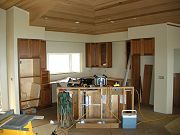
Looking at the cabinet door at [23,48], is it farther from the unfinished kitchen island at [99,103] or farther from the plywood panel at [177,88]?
the plywood panel at [177,88]

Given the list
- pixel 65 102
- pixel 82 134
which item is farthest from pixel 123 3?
pixel 82 134

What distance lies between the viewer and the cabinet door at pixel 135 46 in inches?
266

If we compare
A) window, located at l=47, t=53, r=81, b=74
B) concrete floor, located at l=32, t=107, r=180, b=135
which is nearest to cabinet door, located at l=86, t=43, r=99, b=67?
window, located at l=47, t=53, r=81, b=74

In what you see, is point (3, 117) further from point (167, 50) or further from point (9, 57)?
point (167, 50)

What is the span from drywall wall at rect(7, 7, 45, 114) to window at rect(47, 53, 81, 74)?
1782 mm

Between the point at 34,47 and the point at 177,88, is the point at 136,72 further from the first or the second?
the point at 34,47

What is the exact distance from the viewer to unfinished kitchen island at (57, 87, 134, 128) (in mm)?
5352

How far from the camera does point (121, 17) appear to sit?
6.00 m

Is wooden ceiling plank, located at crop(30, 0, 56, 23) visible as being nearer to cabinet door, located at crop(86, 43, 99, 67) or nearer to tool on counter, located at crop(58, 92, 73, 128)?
tool on counter, located at crop(58, 92, 73, 128)

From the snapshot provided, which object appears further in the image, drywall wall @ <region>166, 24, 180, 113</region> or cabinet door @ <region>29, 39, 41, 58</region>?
cabinet door @ <region>29, 39, 41, 58</region>

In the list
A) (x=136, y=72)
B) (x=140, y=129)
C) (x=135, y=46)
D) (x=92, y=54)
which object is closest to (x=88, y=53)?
(x=92, y=54)

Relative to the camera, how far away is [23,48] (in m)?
6.02

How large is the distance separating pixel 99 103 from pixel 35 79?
8.42 feet

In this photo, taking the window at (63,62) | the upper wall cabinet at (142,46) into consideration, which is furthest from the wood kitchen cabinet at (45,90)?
the upper wall cabinet at (142,46)
